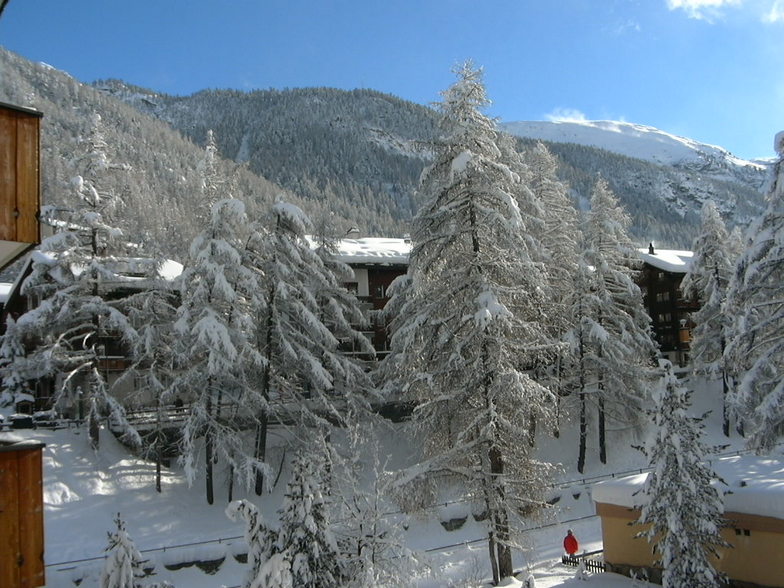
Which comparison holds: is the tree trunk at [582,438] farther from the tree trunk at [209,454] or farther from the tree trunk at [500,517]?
the tree trunk at [209,454]

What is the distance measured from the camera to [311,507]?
1318 cm

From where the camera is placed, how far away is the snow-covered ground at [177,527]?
69.6ft

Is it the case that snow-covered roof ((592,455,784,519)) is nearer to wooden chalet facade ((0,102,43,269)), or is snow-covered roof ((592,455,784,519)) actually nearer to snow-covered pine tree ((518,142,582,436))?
snow-covered pine tree ((518,142,582,436))

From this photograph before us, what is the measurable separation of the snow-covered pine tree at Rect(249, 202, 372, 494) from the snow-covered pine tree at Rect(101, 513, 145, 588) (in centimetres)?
1210

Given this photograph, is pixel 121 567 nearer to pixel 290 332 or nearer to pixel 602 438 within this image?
pixel 290 332

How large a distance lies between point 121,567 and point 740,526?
16571mm

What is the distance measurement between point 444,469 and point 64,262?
18375 mm

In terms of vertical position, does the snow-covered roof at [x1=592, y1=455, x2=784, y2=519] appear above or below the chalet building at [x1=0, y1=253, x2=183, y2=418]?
below

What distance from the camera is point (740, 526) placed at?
18516 millimetres

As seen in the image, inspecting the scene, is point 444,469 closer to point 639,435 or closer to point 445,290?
point 445,290

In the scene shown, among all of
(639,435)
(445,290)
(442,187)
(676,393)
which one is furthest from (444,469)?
(639,435)

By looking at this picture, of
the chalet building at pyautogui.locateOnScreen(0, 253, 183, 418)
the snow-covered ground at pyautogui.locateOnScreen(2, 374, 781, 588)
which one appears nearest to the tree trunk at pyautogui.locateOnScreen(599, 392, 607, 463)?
the snow-covered ground at pyautogui.locateOnScreen(2, 374, 781, 588)

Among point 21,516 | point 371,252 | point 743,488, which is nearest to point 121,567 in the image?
point 21,516

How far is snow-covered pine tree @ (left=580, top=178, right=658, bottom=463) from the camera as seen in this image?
108 feet
